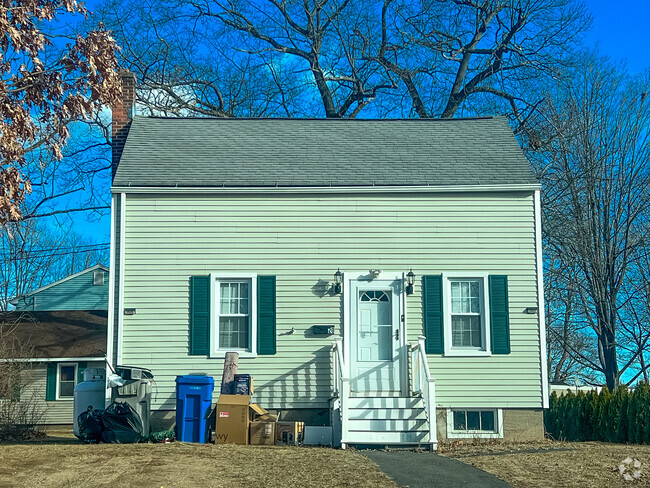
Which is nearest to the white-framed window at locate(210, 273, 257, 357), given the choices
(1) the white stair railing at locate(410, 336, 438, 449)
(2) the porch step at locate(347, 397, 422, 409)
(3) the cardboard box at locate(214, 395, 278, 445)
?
(3) the cardboard box at locate(214, 395, 278, 445)

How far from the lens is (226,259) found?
1389 centimetres

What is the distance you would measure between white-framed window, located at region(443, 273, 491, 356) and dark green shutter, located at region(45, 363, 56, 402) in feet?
48.3

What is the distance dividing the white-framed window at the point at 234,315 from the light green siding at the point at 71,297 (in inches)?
590

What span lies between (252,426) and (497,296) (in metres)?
4.86

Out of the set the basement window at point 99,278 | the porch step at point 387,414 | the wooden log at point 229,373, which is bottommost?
the porch step at point 387,414

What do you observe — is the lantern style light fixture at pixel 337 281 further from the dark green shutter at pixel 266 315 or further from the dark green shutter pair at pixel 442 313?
the dark green shutter pair at pixel 442 313

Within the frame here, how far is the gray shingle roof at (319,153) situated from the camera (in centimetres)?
1430

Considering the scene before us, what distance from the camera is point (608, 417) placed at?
14.4m

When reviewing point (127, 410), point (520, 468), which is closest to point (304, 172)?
point (127, 410)

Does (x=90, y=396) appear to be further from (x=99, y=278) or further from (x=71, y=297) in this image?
(x=71, y=297)

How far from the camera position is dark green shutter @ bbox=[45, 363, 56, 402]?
2383cm

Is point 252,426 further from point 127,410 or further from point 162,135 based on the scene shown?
point 162,135

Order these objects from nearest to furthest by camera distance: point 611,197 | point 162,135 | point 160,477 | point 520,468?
1. point 160,477
2. point 520,468
3. point 162,135
4. point 611,197
